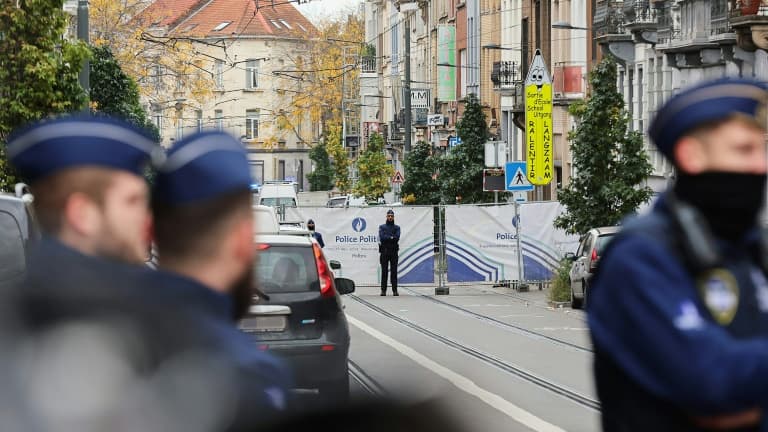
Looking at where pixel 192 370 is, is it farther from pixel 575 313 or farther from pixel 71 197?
pixel 575 313

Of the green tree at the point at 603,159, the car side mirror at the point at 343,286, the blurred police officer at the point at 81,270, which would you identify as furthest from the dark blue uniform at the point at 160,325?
the green tree at the point at 603,159

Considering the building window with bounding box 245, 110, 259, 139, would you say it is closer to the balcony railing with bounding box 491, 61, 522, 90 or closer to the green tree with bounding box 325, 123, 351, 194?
the green tree with bounding box 325, 123, 351, 194

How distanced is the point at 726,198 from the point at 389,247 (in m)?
31.2

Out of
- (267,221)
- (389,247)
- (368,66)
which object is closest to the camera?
(267,221)

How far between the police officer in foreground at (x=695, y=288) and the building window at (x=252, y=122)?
A: 106m

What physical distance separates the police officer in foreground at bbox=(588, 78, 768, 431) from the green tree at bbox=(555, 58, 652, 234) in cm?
2863

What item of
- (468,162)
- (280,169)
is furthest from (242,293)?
(280,169)

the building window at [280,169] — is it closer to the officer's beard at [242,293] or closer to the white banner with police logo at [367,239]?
the white banner with police logo at [367,239]

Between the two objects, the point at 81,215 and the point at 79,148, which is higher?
the point at 79,148

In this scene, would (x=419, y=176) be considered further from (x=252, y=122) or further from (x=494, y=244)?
(x=252, y=122)

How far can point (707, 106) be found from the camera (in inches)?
137

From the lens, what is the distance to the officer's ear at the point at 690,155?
346 cm

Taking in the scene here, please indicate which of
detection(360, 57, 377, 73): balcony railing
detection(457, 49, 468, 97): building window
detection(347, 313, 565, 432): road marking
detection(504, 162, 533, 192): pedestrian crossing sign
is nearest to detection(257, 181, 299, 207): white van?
detection(457, 49, 468, 97): building window

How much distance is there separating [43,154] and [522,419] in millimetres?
10564
